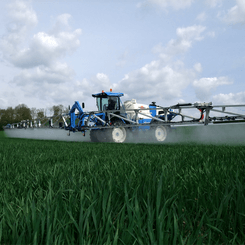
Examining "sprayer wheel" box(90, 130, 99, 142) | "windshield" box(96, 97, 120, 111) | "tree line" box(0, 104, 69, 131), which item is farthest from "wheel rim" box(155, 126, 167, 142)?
"tree line" box(0, 104, 69, 131)

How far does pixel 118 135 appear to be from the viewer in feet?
37.7

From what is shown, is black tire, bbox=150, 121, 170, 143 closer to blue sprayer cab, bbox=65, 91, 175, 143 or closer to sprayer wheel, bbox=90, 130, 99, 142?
blue sprayer cab, bbox=65, 91, 175, 143

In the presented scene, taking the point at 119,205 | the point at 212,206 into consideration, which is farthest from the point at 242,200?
the point at 119,205

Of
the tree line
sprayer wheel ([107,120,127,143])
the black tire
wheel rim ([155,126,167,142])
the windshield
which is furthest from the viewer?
the tree line

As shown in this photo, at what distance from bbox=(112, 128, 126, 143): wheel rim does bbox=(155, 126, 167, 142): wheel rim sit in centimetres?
182

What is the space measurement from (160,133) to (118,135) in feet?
7.98

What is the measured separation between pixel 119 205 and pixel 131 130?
10.5 meters

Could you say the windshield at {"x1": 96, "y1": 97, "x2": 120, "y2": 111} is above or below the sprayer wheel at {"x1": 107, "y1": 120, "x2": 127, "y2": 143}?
above

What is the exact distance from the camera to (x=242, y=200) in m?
1.23

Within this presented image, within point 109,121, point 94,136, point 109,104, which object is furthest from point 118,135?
point 109,104

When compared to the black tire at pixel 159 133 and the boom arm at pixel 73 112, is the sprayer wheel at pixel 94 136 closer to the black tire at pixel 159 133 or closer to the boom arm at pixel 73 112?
the boom arm at pixel 73 112

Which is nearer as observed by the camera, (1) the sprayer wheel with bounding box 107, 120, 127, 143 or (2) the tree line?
(1) the sprayer wheel with bounding box 107, 120, 127, 143

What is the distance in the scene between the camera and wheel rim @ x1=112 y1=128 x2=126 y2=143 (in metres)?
11.3

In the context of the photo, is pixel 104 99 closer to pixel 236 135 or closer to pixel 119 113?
pixel 119 113
